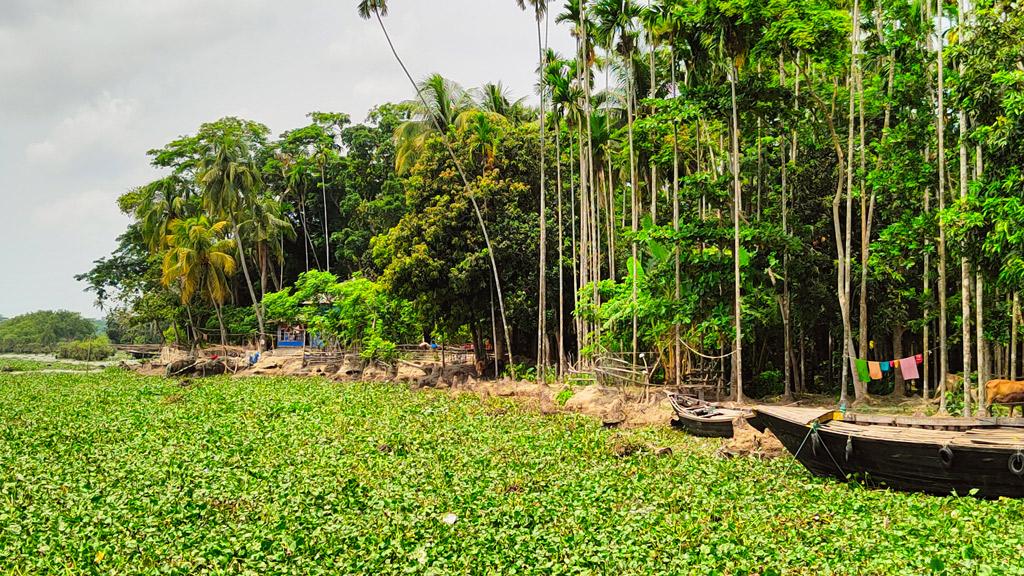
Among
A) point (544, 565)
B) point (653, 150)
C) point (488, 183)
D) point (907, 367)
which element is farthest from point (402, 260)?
point (544, 565)

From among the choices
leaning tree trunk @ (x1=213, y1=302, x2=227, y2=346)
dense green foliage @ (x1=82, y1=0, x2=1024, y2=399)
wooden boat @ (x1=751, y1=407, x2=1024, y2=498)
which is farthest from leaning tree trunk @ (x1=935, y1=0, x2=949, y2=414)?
leaning tree trunk @ (x1=213, y1=302, x2=227, y2=346)

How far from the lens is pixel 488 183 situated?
2378cm

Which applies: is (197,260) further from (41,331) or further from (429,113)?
(41,331)

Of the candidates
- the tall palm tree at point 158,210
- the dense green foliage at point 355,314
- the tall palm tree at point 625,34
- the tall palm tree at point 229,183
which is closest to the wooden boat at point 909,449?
the tall palm tree at point 625,34

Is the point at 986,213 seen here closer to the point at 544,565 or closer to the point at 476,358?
the point at 544,565

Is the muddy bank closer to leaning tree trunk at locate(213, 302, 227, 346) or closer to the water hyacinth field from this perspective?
the water hyacinth field

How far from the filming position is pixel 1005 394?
12.8 metres

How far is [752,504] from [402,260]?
1702 centimetres

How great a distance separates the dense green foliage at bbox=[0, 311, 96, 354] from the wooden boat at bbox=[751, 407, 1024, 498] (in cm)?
7501

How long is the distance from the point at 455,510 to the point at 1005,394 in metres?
10.5

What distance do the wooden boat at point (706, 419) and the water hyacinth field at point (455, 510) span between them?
0.38m

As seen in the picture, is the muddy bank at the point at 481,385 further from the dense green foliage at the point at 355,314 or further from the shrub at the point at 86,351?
the shrub at the point at 86,351

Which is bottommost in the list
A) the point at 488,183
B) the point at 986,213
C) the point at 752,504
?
the point at 752,504

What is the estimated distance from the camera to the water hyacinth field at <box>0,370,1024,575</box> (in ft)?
20.5
